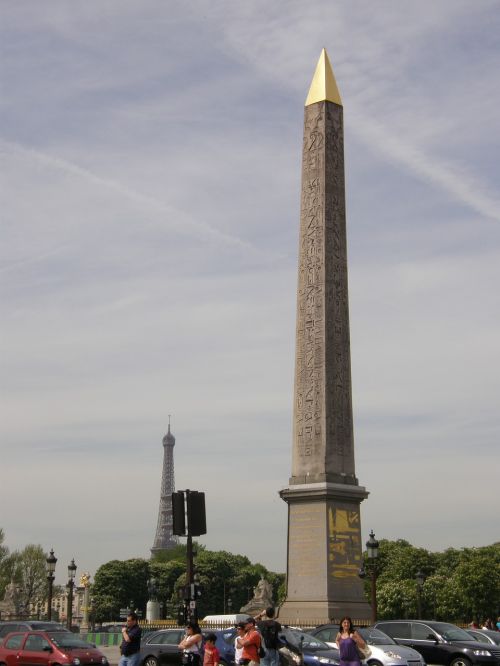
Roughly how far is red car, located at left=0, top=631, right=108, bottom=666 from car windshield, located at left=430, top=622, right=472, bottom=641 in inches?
360

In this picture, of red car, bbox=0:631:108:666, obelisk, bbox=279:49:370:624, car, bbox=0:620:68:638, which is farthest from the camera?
obelisk, bbox=279:49:370:624

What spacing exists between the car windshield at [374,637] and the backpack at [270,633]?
786cm

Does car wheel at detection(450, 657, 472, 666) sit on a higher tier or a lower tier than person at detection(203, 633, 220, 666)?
lower

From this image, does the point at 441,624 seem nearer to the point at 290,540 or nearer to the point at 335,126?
the point at 290,540

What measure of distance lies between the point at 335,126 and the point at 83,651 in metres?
23.6

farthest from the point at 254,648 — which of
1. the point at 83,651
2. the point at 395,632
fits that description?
the point at 395,632

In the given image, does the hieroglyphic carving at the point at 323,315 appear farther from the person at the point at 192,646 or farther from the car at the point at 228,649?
the person at the point at 192,646

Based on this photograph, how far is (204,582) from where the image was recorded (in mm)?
115188

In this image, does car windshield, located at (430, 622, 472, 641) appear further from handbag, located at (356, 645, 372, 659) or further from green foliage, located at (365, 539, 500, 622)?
green foliage, located at (365, 539, 500, 622)

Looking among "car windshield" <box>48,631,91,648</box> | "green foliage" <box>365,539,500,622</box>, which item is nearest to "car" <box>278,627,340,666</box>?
"car windshield" <box>48,631,91,648</box>

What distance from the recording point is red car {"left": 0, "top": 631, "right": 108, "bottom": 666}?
77.4ft

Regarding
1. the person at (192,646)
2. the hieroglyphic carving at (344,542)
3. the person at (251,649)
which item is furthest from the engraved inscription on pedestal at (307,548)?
the person at (251,649)

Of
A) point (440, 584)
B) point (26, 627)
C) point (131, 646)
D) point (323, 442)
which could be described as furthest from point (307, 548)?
point (440, 584)

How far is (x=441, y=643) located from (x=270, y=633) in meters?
11.2
